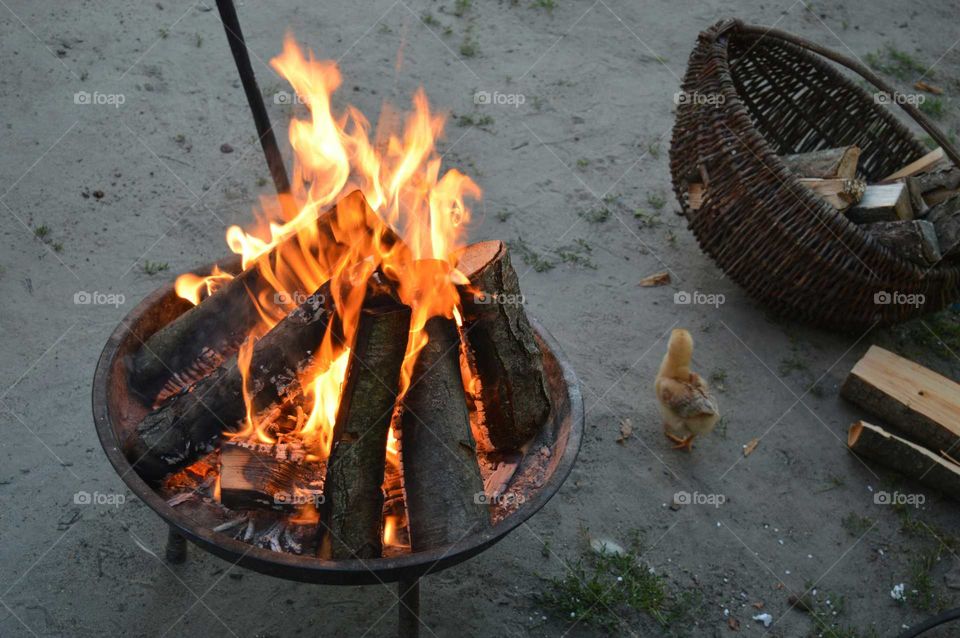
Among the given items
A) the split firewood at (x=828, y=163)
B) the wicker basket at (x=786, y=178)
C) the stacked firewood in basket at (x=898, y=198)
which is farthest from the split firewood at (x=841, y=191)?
the wicker basket at (x=786, y=178)

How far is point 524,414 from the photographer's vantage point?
3900 mm

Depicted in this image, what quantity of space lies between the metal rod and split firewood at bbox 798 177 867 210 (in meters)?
3.30

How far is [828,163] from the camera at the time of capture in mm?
6125

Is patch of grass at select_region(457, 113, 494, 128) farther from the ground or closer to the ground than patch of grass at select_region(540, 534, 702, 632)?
farther from the ground

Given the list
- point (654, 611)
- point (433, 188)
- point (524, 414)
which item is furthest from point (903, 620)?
point (433, 188)

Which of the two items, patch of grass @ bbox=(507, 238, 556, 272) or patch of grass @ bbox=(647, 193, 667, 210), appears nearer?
patch of grass @ bbox=(507, 238, 556, 272)

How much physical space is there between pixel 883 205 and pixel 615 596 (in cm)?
312

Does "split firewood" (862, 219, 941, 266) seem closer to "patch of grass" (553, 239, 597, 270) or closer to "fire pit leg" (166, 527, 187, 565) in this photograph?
"patch of grass" (553, 239, 597, 270)

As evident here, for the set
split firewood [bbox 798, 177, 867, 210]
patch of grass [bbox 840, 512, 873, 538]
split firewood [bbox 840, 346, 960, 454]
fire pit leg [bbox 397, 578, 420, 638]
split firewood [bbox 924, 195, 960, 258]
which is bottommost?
patch of grass [bbox 840, 512, 873, 538]

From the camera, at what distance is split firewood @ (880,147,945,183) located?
627 cm

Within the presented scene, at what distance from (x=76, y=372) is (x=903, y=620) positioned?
15.0ft

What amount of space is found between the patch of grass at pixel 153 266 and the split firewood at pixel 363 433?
2854 millimetres

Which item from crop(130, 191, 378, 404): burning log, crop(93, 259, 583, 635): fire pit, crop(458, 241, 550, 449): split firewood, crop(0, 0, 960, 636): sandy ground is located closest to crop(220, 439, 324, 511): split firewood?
crop(93, 259, 583, 635): fire pit

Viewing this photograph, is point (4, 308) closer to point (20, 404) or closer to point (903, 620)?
point (20, 404)
